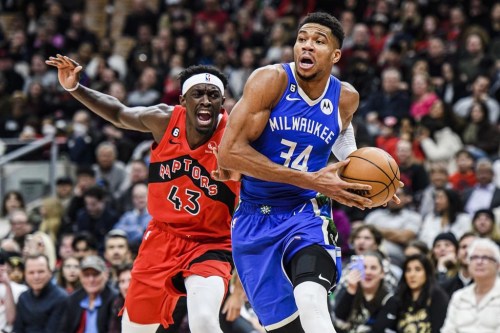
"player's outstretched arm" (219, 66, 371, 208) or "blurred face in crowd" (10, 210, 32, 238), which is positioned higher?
"player's outstretched arm" (219, 66, 371, 208)

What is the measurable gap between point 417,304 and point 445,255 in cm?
115

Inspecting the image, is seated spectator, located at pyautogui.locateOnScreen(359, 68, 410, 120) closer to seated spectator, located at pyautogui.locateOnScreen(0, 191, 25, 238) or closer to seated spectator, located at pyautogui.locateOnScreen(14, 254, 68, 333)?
seated spectator, located at pyautogui.locateOnScreen(0, 191, 25, 238)

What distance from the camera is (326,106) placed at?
6.50m

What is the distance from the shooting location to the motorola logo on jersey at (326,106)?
6484 mm

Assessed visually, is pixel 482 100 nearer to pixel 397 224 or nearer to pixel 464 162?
pixel 464 162

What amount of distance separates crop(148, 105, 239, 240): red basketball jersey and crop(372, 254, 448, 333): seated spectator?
275cm

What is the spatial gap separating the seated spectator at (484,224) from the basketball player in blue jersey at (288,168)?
4.74 meters

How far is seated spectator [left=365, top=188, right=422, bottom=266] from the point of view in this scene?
11734mm

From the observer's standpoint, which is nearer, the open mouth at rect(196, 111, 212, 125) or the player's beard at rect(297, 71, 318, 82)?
the player's beard at rect(297, 71, 318, 82)

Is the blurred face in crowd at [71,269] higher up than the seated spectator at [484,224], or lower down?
lower down

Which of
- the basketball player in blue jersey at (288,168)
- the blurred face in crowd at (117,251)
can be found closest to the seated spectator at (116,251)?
the blurred face in crowd at (117,251)

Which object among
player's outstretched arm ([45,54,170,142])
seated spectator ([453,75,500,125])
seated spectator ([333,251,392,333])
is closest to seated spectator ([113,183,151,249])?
seated spectator ([333,251,392,333])

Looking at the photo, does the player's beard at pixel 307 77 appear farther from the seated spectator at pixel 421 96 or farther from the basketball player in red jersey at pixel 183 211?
the seated spectator at pixel 421 96

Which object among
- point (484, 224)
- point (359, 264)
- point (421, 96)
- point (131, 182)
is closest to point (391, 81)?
point (421, 96)
